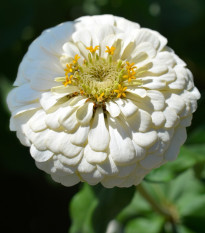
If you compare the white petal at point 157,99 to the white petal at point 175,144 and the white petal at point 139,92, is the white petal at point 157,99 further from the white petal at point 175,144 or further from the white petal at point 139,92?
the white petal at point 175,144

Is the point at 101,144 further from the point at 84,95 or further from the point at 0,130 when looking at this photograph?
the point at 0,130

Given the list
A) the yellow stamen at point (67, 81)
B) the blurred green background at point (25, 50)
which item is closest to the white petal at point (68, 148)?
the yellow stamen at point (67, 81)

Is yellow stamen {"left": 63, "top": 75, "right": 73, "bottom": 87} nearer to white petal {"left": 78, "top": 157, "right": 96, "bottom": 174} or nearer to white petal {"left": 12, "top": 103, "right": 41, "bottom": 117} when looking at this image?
white petal {"left": 12, "top": 103, "right": 41, "bottom": 117}

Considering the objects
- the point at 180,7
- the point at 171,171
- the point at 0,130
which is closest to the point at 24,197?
the point at 0,130

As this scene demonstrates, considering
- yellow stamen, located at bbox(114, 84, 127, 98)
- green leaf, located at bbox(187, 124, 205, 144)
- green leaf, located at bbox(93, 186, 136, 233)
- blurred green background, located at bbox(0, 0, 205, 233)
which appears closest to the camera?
yellow stamen, located at bbox(114, 84, 127, 98)

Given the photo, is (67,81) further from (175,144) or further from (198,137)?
(198,137)

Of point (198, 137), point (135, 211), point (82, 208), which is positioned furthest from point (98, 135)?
point (135, 211)

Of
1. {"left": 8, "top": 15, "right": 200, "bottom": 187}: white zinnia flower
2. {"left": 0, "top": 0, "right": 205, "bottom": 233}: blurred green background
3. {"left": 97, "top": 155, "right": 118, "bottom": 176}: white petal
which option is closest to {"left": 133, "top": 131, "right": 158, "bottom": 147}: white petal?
{"left": 8, "top": 15, "right": 200, "bottom": 187}: white zinnia flower
